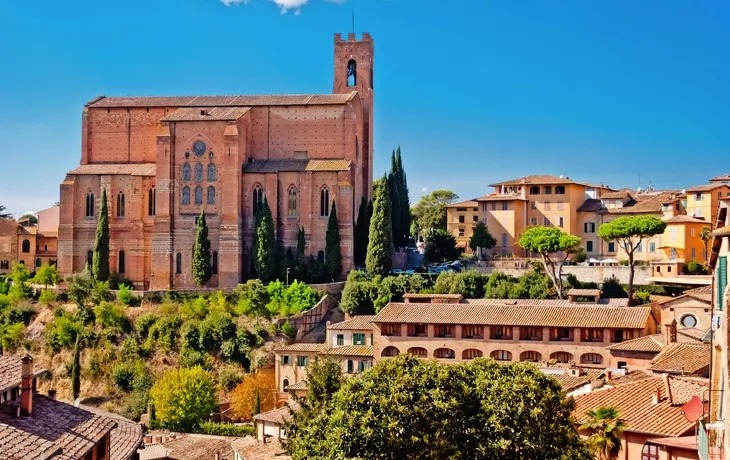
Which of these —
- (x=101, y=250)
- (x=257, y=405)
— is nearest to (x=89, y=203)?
(x=101, y=250)

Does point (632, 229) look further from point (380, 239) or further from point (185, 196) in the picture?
point (185, 196)

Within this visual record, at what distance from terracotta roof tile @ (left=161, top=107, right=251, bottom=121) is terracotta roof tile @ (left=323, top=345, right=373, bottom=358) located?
73.4 ft

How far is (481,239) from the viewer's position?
2547 inches

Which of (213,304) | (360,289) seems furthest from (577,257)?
(213,304)

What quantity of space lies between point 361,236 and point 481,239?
375 inches

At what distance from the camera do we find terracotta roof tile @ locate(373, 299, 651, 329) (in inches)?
1679

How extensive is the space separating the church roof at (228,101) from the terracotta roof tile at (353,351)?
2337cm

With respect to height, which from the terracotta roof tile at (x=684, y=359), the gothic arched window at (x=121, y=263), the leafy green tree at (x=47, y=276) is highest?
the gothic arched window at (x=121, y=263)

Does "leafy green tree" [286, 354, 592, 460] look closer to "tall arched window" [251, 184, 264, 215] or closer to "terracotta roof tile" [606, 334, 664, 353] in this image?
"terracotta roof tile" [606, 334, 664, 353]

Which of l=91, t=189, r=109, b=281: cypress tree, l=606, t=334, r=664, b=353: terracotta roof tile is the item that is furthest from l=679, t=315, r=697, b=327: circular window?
l=91, t=189, r=109, b=281: cypress tree

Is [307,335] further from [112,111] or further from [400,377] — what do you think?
[400,377]

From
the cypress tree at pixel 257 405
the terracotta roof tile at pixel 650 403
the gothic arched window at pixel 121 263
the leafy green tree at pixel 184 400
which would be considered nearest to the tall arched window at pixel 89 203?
the gothic arched window at pixel 121 263

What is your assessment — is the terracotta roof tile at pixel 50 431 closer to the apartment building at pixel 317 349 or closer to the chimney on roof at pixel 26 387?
the chimney on roof at pixel 26 387

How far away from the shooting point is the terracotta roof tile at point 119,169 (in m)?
64.1
